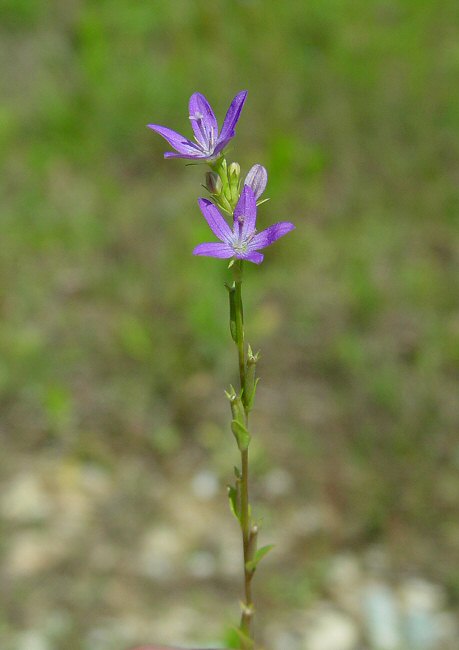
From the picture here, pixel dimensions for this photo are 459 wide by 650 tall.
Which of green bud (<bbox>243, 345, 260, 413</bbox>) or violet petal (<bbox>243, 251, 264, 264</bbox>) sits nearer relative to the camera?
violet petal (<bbox>243, 251, 264, 264</bbox>)

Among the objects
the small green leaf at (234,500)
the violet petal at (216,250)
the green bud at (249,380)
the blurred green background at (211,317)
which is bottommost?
the small green leaf at (234,500)

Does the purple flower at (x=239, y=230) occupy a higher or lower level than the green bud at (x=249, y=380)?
higher

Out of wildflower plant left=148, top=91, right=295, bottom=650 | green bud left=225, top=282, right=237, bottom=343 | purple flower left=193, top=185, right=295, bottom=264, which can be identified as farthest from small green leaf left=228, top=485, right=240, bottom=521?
purple flower left=193, top=185, right=295, bottom=264

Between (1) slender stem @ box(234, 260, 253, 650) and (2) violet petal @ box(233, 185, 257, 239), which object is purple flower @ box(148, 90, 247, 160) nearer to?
(2) violet petal @ box(233, 185, 257, 239)

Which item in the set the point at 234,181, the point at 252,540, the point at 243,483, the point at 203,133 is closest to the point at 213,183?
the point at 234,181

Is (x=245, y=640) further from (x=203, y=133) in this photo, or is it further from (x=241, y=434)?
(x=203, y=133)

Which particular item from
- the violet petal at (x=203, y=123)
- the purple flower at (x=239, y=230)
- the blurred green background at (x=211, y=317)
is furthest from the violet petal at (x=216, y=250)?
the blurred green background at (x=211, y=317)

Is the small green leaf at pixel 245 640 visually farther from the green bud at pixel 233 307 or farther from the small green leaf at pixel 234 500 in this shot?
the green bud at pixel 233 307
